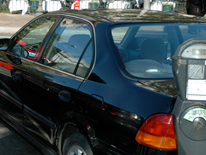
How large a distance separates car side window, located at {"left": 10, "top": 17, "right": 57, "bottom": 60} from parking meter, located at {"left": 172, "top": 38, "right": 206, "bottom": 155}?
1.97m

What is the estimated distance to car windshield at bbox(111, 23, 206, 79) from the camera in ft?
9.11

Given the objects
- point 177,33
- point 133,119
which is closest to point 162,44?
point 177,33

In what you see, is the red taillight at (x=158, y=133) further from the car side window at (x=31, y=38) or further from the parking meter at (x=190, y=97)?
the car side window at (x=31, y=38)

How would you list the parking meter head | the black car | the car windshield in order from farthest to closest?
the car windshield
the black car
the parking meter head

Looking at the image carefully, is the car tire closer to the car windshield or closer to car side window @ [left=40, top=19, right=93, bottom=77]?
car side window @ [left=40, top=19, right=93, bottom=77]

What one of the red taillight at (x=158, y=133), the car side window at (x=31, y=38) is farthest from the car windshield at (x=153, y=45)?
the car side window at (x=31, y=38)

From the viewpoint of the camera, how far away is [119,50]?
2869 millimetres

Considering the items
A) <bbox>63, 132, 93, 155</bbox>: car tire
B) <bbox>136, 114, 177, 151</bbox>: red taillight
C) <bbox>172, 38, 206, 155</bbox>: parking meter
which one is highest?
<bbox>172, 38, 206, 155</bbox>: parking meter

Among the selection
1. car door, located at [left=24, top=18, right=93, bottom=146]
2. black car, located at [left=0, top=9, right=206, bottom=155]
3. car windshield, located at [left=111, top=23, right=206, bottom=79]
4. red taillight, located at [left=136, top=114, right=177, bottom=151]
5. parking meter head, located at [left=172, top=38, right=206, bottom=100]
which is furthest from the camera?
car door, located at [left=24, top=18, right=93, bottom=146]

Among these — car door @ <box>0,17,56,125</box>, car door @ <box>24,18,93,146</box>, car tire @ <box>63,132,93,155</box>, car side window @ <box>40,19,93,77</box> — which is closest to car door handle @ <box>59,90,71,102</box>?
car door @ <box>24,18,93,146</box>

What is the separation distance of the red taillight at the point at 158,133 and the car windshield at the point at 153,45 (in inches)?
19.8

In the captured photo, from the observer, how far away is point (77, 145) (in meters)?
2.75

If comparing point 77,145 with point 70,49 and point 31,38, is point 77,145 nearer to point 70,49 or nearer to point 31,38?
point 70,49

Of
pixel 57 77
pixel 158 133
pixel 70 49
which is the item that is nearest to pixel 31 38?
pixel 70 49
